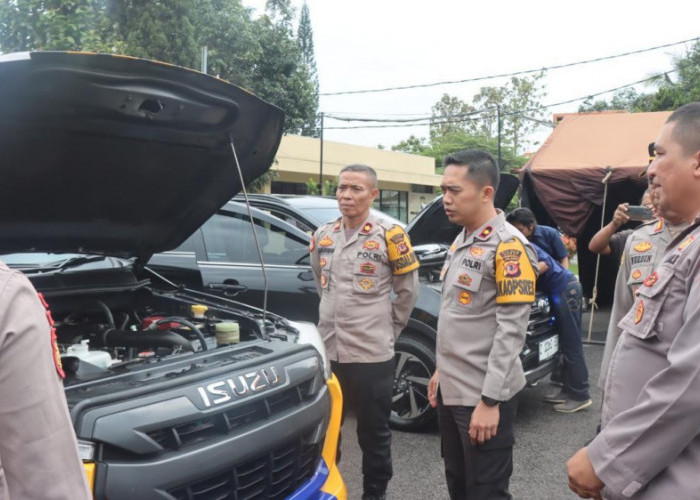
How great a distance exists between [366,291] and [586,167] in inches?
218

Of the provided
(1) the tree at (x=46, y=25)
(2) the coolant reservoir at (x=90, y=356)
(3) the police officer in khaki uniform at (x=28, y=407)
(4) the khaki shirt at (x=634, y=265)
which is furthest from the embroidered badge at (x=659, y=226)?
(1) the tree at (x=46, y=25)

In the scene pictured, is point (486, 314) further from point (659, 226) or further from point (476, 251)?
point (659, 226)

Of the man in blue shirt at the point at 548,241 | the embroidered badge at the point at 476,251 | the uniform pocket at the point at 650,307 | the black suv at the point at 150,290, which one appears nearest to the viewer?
the uniform pocket at the point at 650,307

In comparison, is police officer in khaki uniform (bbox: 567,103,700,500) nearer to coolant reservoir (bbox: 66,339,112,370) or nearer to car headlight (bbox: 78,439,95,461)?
car headlight (bbox: 78,439,95,461)

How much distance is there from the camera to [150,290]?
331 centimetres

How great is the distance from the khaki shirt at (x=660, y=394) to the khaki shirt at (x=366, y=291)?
5.89 feet

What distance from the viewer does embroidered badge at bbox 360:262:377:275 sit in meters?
3.19

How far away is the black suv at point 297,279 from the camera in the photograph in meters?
4.22

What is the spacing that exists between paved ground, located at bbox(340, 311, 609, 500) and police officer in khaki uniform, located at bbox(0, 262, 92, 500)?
2.63 metres

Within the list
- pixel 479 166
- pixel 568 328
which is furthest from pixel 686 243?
pixel 568 328

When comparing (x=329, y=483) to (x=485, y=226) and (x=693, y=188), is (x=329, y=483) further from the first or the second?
(x=693, y=188)

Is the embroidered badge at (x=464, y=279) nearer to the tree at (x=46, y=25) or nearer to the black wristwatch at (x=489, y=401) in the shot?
the black wristwatch at (x=489, y=401)

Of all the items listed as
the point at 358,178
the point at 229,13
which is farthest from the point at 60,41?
the point at 229,13

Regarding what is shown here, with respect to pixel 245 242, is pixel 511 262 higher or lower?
higher
